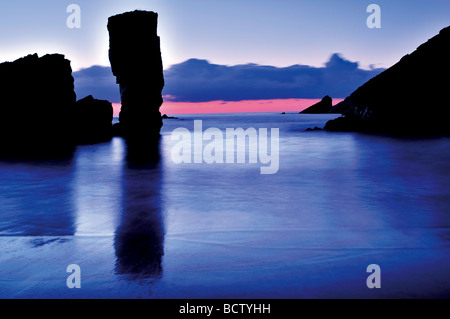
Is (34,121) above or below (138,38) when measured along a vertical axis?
below

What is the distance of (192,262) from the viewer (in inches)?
166

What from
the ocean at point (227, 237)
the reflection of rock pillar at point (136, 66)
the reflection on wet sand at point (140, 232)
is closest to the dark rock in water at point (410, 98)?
the reflection of rock pillar at point (136, 66)

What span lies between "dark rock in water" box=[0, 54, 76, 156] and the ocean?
2004 cm

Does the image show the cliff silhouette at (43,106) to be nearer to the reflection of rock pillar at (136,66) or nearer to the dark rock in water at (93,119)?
the dark rock in water at (93,119)

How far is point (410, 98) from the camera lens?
48000 mm

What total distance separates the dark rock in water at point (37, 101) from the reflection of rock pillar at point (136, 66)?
446cm

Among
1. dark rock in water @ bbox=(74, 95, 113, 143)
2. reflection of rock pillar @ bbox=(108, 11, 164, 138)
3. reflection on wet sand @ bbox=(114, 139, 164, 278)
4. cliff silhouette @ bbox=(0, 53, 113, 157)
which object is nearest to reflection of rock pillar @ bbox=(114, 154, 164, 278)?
reflection on wet sand @ bbox=(114, 139, 164, 278)

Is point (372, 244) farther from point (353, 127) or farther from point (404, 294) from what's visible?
point (353, 127)

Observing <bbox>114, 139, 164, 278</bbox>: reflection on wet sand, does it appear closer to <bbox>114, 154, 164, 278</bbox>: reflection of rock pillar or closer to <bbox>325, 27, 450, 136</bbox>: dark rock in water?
<bbox>114, 154, 164, 278</bbox>: reflection of rock pillar

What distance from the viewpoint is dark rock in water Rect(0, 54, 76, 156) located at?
28125 millimetres

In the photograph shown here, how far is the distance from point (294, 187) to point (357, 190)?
1523 mm

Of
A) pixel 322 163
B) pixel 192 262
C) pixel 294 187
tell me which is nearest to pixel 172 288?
pixel 192 262

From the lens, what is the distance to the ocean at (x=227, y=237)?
142 inches

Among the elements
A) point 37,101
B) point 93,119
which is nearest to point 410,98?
point 93,119
